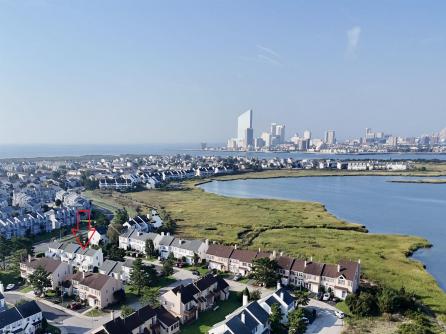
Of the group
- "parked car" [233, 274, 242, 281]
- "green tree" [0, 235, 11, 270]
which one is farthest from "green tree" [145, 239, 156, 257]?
"green tree" [0, 235, 11, 270]

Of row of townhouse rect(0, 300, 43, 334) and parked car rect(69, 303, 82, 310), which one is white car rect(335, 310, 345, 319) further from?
row of townhouse rect(0, 300, 43, 334)

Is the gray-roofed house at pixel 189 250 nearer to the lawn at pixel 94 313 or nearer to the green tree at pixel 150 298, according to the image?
the green tree at pixel 150 298

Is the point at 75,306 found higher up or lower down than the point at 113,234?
lower down

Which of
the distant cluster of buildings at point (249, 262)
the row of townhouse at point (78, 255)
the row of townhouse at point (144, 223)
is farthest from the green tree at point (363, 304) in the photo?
the row of townhouse at point (144, 223)

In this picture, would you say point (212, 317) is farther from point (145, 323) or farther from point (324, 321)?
point (324, 321)

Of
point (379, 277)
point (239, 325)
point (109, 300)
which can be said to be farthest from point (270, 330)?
point (379, 277)

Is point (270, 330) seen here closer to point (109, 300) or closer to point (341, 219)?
point (109, 300)

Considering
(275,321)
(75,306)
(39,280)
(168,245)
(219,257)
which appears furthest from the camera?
(168,245)

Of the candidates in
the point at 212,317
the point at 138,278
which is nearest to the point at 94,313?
the point at 138,278
